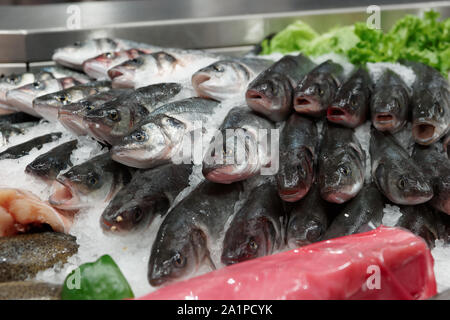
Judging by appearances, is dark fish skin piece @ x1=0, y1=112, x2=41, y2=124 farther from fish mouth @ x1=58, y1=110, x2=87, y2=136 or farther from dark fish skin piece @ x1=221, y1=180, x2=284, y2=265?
dark fish skin piece @ x1=221, y1=180, x2=284, y2=265

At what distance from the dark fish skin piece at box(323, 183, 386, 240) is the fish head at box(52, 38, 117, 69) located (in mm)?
2036

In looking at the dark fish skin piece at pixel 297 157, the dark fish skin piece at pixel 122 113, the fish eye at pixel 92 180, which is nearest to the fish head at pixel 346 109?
the dark fish skin piece at pixel 297 157

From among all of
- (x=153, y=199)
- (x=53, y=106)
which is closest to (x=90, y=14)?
(x=53, y=106)

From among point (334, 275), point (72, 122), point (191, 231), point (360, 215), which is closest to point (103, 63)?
point (72, 122)

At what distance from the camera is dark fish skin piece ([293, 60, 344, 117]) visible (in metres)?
2.10

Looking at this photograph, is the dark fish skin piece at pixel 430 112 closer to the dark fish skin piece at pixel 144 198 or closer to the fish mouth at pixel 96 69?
the dark fish skin piece at pixel 144 198

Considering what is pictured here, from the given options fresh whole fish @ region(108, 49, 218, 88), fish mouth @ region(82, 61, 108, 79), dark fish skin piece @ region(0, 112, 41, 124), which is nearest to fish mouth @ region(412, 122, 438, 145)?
fresh whole fish @ region(108, 49, 218, 88)

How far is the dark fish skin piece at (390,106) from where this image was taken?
2.04 meters

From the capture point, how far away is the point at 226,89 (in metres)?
2.29

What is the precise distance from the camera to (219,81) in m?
2.27

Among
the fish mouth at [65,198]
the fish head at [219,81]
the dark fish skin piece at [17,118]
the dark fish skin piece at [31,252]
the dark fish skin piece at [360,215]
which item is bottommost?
the dark fish skin piece at [31,252]

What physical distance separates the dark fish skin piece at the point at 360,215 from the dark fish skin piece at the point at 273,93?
1.64 feet
